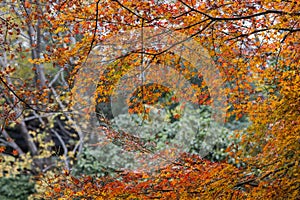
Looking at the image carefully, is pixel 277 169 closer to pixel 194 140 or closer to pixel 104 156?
pixel 194 140

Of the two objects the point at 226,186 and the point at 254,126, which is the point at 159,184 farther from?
the point at 254,126

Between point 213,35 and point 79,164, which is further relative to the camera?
point 79,164

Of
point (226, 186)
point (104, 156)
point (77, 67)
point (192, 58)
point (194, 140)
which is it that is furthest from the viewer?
point (104, 156)

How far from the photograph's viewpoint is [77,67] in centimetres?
385

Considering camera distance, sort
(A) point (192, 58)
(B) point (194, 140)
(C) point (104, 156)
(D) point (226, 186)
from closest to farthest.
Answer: (D) point (226, 186) → (A) point (192, 58) → (B) point (194, 140) → (C) point (104, 156)

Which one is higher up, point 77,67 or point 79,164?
point 77,67

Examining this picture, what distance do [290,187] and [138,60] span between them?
5.62ft

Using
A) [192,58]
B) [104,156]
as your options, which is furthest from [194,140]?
[192,58]

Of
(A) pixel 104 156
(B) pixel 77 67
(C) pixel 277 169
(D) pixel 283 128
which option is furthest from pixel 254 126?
(A) pixel 104 156

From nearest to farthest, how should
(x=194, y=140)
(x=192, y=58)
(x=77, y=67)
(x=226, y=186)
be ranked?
(x=226, y=186), (x=77, y=67), (x=192, y=58), (x=194, y=140)

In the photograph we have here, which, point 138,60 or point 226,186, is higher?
point 138,60

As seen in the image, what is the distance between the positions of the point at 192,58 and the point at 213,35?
944 mm

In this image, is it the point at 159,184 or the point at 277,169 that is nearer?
the point at 277,169

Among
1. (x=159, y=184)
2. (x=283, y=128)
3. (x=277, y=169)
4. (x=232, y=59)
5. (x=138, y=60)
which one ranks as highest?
(x=232, y=59)
